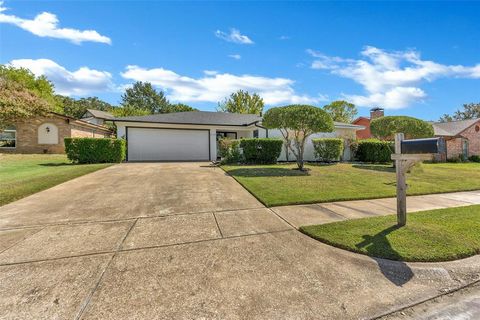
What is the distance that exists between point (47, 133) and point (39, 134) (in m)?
0.55

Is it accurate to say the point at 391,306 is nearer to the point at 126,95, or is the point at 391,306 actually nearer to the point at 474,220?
the point at 474,220

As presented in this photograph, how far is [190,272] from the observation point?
7.86ft

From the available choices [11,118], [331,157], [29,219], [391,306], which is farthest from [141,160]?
[391,306]

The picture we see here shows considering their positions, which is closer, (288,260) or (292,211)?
(288,260)

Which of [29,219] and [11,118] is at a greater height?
[11,118]

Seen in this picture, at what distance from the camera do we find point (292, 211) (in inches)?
180

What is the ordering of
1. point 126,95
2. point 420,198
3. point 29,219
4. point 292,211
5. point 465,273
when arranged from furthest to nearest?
1. point 126,95
2. point 420,198
3. point 292,211
4. point 29,219
5. point 465,273

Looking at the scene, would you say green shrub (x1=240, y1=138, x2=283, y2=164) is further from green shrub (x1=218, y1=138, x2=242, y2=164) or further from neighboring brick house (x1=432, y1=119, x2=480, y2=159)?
neighboring brick house (x1=432, y1=119, x2=480, y2=159)

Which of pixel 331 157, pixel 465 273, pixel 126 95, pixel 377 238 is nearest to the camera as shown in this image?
pixel 465 273

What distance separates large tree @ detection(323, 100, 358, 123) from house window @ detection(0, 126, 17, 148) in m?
44.5

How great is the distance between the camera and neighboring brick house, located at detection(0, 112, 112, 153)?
17.2m

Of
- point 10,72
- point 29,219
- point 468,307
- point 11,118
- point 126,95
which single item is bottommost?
point 468,307

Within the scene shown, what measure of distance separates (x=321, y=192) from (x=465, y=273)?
3.64 meters

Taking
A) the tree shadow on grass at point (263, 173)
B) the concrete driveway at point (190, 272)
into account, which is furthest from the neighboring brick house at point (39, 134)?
the concrete driveway at point (190, 272)
